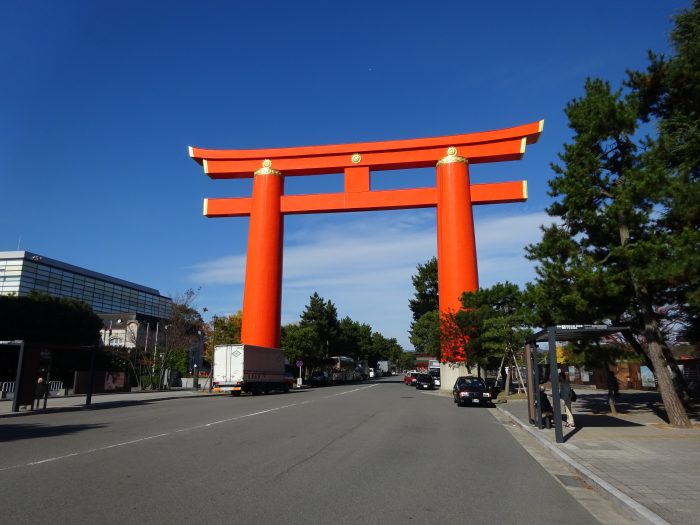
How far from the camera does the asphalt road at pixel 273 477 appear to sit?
19.1 ft

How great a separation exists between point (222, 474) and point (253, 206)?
3721cm

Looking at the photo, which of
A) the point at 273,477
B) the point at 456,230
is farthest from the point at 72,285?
the point at 273,477

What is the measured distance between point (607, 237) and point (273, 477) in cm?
1396

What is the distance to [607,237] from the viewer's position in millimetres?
16969

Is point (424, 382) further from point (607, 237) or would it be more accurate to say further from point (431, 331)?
point (607, 237)

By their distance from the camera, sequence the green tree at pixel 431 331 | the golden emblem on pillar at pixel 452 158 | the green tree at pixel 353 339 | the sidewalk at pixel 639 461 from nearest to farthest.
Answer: the sidewalk at pixel 639 461 → the golden emblem on pillar at pixel 452 158 → the green tree at pixel 431 331 → the green tree at pixel 353 339

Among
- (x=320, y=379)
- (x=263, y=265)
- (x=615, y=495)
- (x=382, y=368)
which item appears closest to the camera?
(x=615, y=495)

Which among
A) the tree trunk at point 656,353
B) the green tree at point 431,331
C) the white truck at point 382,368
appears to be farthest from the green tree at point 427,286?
the tree trunk at point 656,353

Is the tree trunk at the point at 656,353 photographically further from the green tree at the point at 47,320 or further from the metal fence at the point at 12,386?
the green tree at the point at 47,320

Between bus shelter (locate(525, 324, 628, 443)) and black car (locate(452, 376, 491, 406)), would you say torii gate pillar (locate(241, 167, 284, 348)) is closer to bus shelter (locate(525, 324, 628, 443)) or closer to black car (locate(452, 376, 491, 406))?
black car (locate(452, 376, 491, 406))

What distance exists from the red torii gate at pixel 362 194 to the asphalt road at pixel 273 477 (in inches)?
1062

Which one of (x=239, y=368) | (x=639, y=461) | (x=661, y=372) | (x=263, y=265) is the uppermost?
(x=263, y=265)

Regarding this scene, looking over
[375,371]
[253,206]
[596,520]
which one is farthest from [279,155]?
[375,371]

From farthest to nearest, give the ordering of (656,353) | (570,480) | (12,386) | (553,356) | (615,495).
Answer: (12,386) < (656,353) < (553,356) < (570,480) < (615,495)
